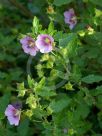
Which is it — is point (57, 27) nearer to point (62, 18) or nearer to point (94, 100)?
point (62, 18)

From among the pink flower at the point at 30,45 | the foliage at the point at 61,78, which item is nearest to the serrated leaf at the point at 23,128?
the foliage at the point at 61,78

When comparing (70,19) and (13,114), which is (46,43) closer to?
(13,114)

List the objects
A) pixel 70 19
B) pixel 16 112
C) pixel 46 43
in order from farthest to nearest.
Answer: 1. pixel 70 19
2. pixel 16 112
3. pixel 46 43

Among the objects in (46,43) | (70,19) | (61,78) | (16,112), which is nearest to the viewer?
(46,43)

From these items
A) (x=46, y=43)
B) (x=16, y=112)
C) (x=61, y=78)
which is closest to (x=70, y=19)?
(x=61, y=78)

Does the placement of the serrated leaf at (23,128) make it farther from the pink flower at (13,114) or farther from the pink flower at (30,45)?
the pink flower at (30,45)

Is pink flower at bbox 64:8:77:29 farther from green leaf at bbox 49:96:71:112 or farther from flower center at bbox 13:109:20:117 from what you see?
flower center at bbox 13:109:20:117
